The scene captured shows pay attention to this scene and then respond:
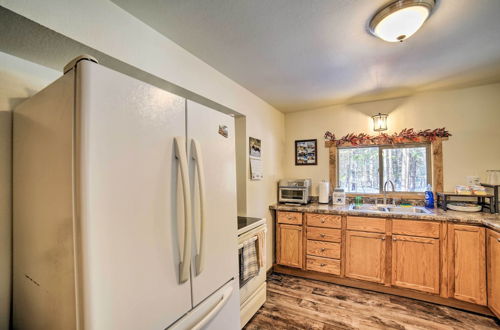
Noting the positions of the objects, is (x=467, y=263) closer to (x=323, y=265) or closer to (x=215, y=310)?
(x=323, y=265)

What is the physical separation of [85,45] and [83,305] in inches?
46.9

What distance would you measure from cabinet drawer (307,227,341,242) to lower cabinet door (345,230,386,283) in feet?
0.41

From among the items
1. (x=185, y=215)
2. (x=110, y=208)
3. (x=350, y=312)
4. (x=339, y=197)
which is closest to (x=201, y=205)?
(x=185, y=215)

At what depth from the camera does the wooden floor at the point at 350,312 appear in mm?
1984

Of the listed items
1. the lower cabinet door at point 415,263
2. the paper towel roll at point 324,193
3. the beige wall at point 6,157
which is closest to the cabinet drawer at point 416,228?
the lower cabinet door at point 415,263

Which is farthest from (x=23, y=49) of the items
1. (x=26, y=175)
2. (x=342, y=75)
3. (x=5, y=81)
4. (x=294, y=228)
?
(x=294, y=228)

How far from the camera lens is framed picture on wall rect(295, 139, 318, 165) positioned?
3453 mm

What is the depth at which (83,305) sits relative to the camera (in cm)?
67

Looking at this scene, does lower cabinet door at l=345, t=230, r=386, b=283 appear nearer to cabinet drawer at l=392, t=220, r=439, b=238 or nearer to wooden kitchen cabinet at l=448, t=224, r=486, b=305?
cabinet drawer at l=392, t=220, r=439, b=238

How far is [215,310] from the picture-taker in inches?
45.1

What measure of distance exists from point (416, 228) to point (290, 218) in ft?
4.51

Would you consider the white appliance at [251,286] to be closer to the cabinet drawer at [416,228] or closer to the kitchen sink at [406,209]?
the cabinet drawer at [416,228]

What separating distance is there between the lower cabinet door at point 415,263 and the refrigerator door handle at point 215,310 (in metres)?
2.05

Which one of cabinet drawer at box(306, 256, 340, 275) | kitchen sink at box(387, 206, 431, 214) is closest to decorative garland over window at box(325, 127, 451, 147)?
kitchen sink at box(387, 206, 431, 214)
